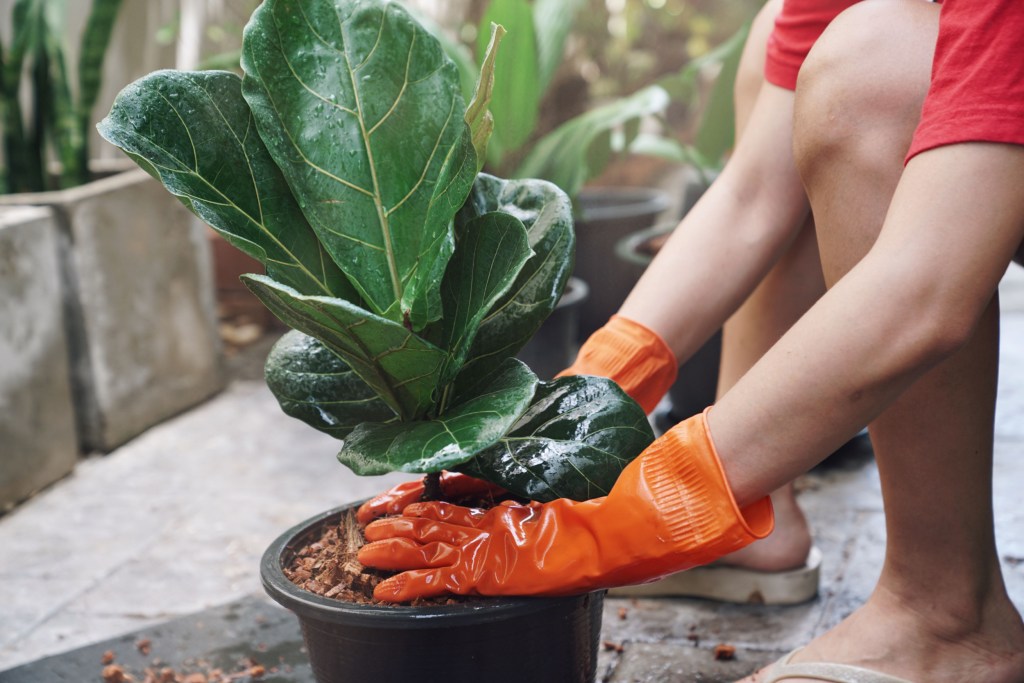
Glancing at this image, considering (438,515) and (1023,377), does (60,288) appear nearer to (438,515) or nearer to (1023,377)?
(438,515)

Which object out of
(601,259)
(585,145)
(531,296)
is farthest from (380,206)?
(601,259)

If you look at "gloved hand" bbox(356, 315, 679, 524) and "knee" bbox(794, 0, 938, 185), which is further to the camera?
"gloved hand" bbox(356, 315, 679, 524)

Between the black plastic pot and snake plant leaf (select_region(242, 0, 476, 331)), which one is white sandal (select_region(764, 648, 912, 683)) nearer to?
the black plastic pot

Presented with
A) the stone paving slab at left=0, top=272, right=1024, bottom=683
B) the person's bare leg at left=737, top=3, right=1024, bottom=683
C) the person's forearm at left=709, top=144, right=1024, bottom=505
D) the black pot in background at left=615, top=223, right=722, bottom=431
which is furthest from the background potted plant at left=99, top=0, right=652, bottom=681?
the black pot in background at left=615, top=223, right=722, bottom=431

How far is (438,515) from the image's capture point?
88 cm

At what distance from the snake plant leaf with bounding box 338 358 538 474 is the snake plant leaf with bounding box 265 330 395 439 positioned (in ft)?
0.22

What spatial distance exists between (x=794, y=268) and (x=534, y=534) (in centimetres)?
56

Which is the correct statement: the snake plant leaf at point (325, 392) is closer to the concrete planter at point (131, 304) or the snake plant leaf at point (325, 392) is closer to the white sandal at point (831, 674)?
the white sandal at point (831, 674)

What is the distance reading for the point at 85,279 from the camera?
1891 millimetres

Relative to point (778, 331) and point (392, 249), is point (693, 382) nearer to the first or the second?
point (778, 331)

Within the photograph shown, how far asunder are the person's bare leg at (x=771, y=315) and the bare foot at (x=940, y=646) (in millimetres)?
232

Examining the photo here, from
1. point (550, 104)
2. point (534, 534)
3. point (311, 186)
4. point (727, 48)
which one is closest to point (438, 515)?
point (534, 534)

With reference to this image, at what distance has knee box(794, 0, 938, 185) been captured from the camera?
0.92 meters

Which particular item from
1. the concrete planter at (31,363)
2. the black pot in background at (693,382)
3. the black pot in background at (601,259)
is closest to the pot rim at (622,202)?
the black pot in background at (601,259)
